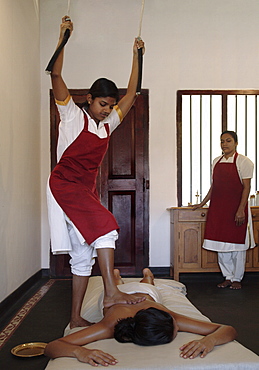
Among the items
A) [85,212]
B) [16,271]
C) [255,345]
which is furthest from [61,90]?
[16,271]

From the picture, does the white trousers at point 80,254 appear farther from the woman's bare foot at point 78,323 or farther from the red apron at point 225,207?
the red apron at point 225,207

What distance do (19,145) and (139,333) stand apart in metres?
2.66

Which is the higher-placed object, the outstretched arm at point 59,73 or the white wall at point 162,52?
the white wall at point 162,52

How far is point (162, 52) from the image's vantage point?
18.0 feet

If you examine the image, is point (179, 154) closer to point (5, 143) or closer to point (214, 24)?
point (214, 24)

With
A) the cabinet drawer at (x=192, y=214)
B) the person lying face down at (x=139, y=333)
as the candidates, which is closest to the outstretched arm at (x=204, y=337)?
the person lying face down at (x=139, y=333)

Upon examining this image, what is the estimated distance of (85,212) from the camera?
2.48 m

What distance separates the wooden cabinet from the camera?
5.02m

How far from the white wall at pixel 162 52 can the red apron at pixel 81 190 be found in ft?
9.71

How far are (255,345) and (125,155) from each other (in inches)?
123

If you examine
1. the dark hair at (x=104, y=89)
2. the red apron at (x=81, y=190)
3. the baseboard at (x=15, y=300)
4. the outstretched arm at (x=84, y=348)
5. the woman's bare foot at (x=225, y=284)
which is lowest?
the woman's bare foot at (x=225, y=284)

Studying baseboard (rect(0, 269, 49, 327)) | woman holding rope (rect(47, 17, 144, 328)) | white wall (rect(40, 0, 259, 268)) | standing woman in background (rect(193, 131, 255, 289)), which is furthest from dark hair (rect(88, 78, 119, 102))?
white wall (rect(40, 0, 259, 268))

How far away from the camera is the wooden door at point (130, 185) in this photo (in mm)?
5434

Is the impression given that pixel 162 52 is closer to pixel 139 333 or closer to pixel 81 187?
pixel 81 187
